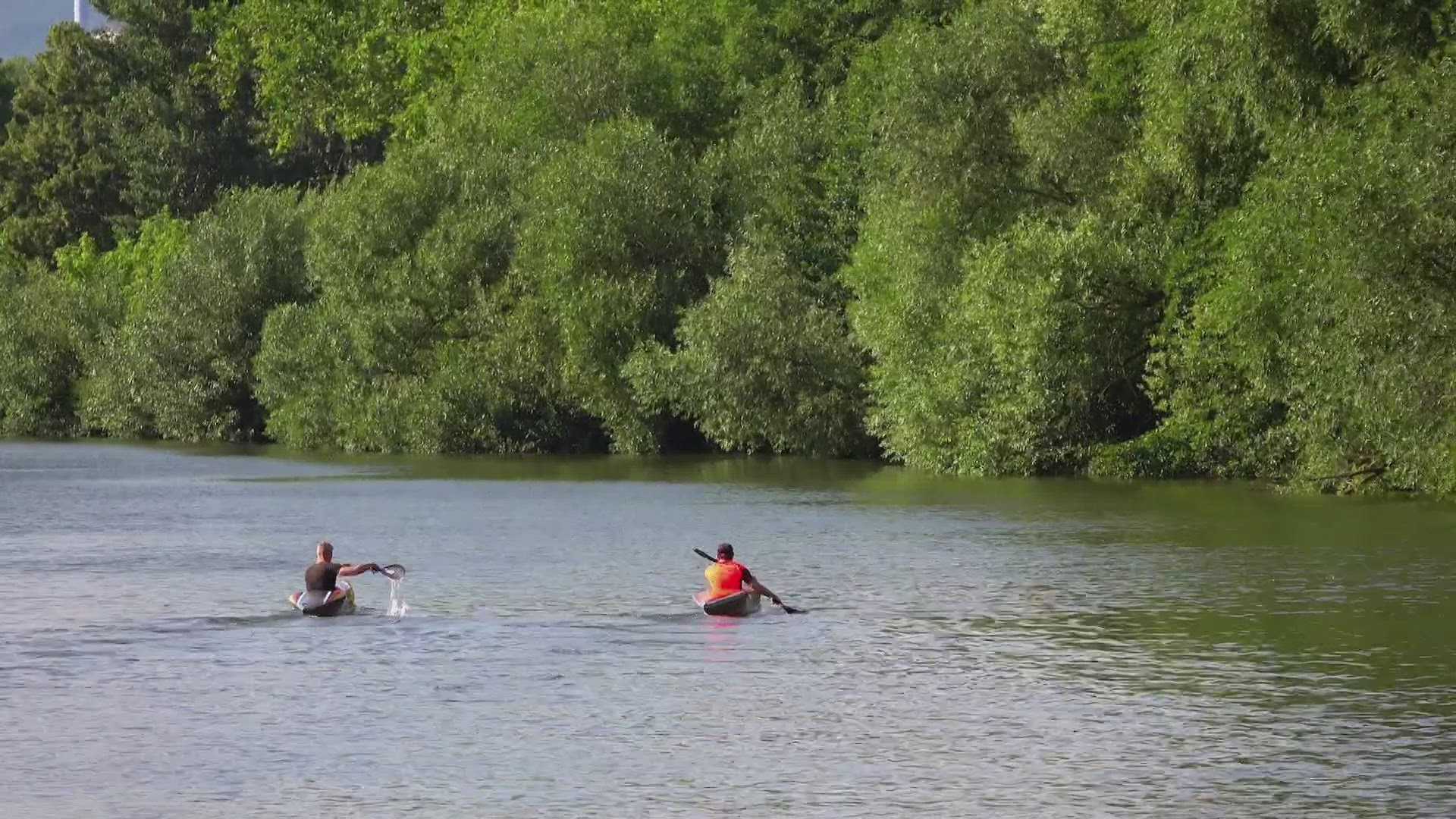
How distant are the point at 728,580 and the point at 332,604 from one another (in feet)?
18.4

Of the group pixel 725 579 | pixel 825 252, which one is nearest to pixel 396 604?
pixel 725 579

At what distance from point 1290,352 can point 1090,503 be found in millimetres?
5424

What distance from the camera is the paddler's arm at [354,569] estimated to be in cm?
3122

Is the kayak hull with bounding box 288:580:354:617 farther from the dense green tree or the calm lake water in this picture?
the dense green tree

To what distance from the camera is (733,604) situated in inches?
1212

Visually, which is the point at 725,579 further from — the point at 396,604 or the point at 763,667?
the point at 396,604

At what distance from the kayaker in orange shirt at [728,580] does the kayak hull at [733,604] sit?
0.07 metres

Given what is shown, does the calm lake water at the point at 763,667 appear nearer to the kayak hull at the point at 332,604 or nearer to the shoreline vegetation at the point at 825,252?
the kayak hull at the point at 332,604

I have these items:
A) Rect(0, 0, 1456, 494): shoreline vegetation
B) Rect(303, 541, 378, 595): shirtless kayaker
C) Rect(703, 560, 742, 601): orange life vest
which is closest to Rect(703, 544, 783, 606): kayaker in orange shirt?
Rect(703, 560, 742, 601): orange life vest

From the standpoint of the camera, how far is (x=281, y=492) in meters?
60.5

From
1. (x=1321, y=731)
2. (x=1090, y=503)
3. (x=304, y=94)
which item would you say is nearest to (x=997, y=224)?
(x=1090, y=503)

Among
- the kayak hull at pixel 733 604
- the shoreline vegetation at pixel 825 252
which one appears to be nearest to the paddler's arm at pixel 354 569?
the kayak hull at pixel 733 604

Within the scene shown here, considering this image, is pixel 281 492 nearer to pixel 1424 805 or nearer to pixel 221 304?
pixel 221 304

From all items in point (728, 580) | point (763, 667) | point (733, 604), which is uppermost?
point (728, 580)
